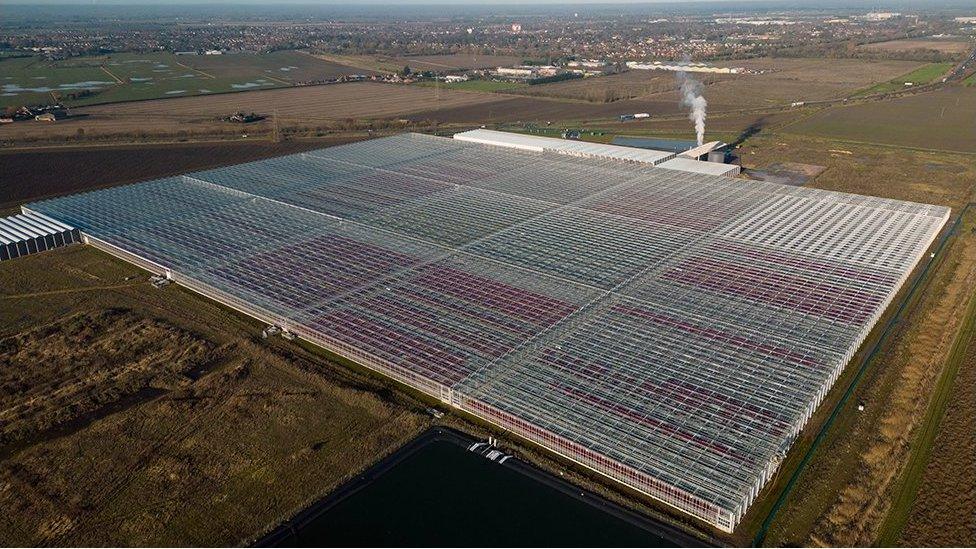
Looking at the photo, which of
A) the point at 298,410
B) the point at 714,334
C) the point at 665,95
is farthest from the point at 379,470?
the point at 665,95

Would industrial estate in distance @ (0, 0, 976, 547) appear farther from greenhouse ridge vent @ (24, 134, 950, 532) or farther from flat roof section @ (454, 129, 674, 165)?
flat roof section @ (454, 129, 674, 165)

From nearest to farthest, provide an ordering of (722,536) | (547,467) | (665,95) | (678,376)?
(722,536) → (547,467) → (678,376) → (665,95)

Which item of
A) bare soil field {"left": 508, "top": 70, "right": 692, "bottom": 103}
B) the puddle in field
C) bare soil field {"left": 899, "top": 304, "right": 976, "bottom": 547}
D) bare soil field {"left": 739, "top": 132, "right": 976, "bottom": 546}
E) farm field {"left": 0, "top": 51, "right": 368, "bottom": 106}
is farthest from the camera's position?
the puddle in field

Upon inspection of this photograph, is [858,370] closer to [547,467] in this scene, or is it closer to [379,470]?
[547,467]

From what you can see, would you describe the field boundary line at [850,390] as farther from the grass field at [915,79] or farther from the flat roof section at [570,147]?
the grass field at [915,79]

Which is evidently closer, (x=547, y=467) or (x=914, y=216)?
(x=547, y=467)

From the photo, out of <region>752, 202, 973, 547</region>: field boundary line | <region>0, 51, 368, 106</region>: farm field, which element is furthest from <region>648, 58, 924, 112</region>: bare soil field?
<region>0, 51, 368, 106</region>: farm field
